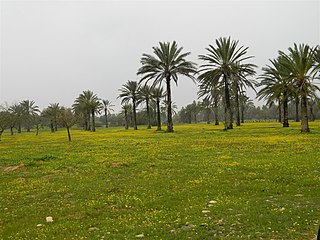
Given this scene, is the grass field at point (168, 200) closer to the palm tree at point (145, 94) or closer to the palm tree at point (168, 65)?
the palm tree at point (168, 65)

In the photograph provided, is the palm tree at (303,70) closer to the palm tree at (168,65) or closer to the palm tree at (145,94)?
the palm tree at (168,65)

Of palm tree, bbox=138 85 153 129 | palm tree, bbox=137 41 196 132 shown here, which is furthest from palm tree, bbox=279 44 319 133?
palm tree, bbox=138 85 153 129

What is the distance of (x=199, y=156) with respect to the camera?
18.2 m

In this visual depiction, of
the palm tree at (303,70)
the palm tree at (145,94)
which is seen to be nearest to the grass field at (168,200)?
the palm tree at (303,70)

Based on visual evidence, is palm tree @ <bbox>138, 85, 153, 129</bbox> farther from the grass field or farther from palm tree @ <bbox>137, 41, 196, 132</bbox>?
the grass field

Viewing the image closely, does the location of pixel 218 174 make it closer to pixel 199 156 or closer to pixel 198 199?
pixel 198 199

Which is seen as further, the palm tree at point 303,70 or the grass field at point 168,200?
the palm tree at point 303,70

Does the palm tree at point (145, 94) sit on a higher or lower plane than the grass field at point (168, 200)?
higher

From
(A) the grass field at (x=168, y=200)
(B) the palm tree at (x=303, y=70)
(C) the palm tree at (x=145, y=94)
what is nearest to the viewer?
(A) the grass field at (x=168, y=200)

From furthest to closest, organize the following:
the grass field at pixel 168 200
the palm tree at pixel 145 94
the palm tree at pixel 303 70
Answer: the palm tree at pixel 145 94
the palm tree at pixel 303 70
the grass field at pixel 168 200

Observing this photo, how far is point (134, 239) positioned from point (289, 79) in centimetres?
3158

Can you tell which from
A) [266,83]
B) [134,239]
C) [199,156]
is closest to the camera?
[134,239]

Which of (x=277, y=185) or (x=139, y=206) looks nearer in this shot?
(x=139, y=206)

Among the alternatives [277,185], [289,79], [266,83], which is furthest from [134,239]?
[266,83]
